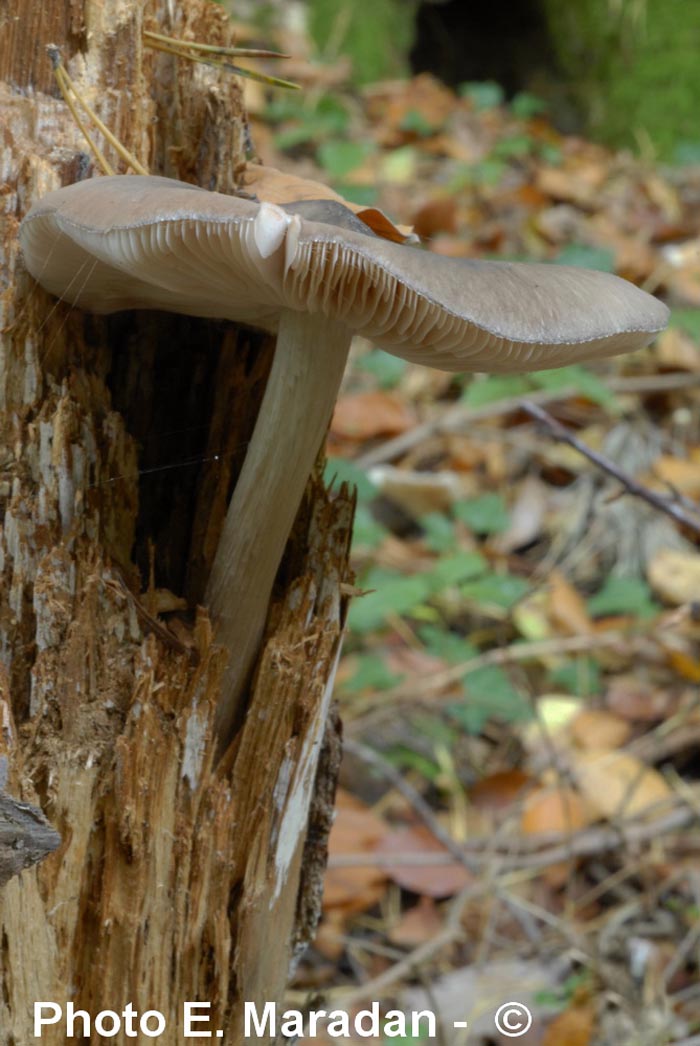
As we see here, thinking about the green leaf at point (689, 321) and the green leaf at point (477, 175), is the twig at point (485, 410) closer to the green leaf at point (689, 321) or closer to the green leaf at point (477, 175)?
the green leaf at point (689, 321)

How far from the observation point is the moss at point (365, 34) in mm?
6980

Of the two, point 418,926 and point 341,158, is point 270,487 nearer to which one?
point 418,926

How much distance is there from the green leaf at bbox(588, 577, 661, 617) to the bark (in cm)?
187

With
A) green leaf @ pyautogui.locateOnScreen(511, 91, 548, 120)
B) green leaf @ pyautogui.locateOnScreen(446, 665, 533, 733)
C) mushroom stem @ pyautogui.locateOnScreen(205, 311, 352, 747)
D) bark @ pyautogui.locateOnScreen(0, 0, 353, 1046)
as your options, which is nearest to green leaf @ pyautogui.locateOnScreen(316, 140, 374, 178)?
green leaf @ pyautogui.locateOnScreen(511, 91, 548, 120)

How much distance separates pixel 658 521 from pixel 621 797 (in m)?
1.24

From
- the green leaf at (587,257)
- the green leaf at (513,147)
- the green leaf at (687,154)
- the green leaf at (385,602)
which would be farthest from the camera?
the green leaf at (687,154)

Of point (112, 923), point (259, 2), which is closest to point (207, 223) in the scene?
point (112, 923)

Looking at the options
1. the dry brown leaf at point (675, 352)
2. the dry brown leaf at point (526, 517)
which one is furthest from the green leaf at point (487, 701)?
the dry brown leaf at point (675, 352)

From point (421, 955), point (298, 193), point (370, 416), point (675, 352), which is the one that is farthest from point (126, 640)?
point (675, 352)

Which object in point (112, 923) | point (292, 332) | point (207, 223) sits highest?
point (207, 223)

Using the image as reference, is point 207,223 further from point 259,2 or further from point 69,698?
point 259,2

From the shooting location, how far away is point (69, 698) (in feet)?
4.06

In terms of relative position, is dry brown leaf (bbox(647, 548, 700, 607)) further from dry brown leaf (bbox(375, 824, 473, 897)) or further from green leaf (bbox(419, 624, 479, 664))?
dry brown leaf (bbox(375, 824, 473, 897))

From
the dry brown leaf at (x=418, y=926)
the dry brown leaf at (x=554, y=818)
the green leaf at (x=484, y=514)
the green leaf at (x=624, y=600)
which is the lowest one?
the dry brown leaf at (x=418, y=926)
